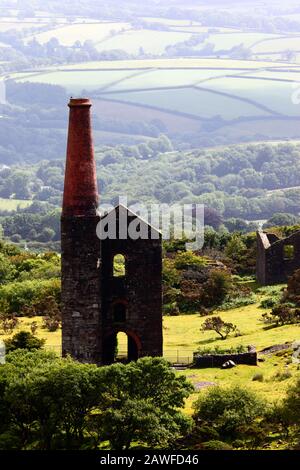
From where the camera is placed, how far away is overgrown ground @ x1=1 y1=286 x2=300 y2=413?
52.0 m

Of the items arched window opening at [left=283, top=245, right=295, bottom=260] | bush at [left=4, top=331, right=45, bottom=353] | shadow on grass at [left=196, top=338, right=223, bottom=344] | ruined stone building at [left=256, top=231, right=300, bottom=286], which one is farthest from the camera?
arched window opening at [left=283, top=245, right=295, bottom=260]

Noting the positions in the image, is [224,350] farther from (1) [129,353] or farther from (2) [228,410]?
(2) [228,410]

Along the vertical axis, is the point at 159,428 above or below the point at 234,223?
below

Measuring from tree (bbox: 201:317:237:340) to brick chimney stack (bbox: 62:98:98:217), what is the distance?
11.0m

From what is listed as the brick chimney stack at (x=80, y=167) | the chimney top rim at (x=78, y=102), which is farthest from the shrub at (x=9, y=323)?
the chimney top rim at (x=78, y=102)

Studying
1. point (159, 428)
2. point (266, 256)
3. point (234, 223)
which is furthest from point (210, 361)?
point (234, 223)

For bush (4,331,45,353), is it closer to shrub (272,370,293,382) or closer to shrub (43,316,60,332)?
shrub (43,316,60,332)

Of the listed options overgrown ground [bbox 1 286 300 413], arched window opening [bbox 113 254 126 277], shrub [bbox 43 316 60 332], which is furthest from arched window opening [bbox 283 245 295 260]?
shrub [bbox 43 316 60 332]

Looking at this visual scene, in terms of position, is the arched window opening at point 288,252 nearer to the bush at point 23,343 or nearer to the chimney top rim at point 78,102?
the bush at point 23,343

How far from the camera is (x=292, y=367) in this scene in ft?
175

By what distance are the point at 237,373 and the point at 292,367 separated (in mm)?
2295
